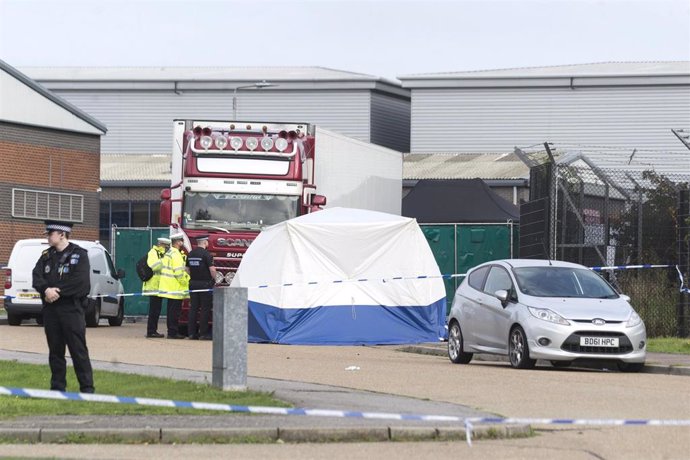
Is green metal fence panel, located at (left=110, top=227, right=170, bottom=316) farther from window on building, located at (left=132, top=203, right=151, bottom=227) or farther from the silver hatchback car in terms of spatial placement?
window on building, located at (left=132, top=203, right=151, bottom=227)

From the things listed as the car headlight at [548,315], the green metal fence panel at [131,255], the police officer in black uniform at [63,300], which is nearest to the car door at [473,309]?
the car headlight at [548,315]

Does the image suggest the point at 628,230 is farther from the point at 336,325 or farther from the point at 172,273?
the point at 172,273

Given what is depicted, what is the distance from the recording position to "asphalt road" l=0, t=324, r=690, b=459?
1079 centimetres

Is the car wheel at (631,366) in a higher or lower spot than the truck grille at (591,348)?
lower

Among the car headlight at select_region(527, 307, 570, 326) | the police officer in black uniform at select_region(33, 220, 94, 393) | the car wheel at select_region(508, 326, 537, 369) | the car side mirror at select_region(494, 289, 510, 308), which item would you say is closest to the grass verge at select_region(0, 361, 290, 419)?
the police officer in black uniform at select_region(33, 220, 94, 393)

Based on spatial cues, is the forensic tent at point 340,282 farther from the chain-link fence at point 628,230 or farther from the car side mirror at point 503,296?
the car side mirror at point 503,296

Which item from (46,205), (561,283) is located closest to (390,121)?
(46,205)

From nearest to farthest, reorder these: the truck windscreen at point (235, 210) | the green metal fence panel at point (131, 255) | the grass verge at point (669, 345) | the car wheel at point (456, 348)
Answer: the car wheel at point (456, 348) < the grass verge at point (669, 345) < the truck windscreen at point (235, 210) < the green metal fence panel at point (131, 255)

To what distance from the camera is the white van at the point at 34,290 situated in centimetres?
3072

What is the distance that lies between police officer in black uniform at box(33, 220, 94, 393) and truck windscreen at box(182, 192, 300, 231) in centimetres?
1223

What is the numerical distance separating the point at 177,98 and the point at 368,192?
144ft

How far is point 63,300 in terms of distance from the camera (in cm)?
1455

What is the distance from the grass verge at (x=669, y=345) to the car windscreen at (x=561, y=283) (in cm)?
215

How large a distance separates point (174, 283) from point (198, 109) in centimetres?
4661
